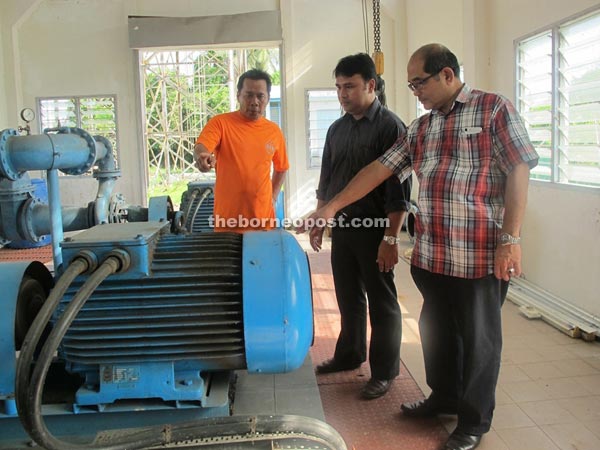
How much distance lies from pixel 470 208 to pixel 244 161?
1094mm

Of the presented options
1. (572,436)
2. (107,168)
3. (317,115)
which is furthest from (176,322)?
(317,115)

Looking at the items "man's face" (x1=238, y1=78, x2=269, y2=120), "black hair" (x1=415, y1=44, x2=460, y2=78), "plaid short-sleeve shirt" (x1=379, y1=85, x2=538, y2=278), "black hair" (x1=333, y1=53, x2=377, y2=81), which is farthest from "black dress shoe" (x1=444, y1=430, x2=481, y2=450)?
"man's face" (x1=238, y1=78, x2=269, y2=120)

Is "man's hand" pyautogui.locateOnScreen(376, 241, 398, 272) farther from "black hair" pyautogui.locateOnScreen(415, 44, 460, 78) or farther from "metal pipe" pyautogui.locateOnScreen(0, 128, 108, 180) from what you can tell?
"metal pipe" pyautogui.locateOnScreen(0, 128, 108, 180)

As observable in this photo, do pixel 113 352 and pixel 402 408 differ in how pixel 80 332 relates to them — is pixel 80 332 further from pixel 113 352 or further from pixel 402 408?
pixel 402 408

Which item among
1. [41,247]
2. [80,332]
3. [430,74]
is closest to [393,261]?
[430,74]

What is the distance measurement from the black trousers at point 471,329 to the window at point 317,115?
549 cm

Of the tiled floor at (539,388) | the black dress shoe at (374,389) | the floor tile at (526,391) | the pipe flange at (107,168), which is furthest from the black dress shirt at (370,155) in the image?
the pipe flange at (107,168)

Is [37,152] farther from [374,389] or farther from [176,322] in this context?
[374,389]

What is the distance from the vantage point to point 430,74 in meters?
1.76

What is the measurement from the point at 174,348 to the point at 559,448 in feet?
4.72

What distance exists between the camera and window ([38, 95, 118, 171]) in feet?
23.7

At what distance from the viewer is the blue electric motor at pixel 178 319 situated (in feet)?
4.15

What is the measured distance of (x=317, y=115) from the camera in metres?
7.31

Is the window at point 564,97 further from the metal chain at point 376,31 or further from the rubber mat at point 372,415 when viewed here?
the rubber mat at point 372,415
